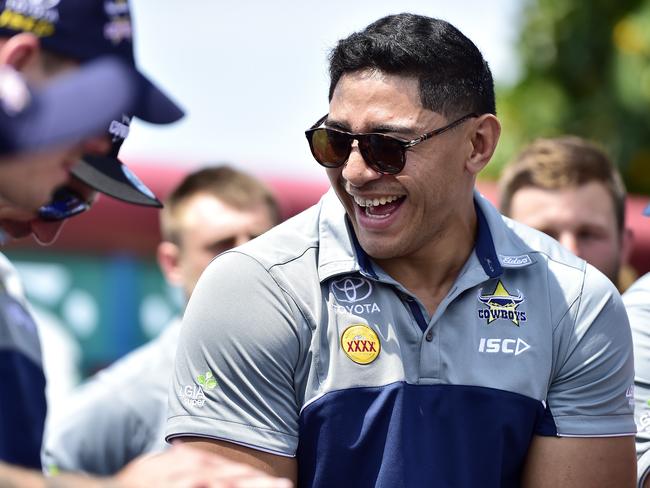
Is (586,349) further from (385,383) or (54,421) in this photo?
(54,421)

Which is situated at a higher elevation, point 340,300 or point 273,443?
point 340,300

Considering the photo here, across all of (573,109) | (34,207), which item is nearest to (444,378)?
(34,207)

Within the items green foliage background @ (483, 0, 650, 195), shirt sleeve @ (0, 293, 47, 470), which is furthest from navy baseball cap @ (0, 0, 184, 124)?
green foliage background @ (483, 0, 650, 195)

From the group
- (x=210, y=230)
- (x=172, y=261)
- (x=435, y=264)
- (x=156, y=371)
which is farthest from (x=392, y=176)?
(x=172, y=261)

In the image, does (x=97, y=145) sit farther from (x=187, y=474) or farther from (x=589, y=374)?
(x=589, y=374)

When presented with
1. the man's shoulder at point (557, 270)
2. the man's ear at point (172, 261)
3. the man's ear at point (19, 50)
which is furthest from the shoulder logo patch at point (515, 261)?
the man's ear at point (172, 261)

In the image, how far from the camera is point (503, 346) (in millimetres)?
3301

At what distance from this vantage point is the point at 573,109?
15148mm

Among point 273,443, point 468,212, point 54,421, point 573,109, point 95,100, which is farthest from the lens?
point 573,109

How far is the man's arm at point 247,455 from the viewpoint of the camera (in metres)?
3.10

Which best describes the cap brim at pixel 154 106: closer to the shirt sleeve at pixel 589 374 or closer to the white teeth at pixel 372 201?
the white teeth at pixel 372 201

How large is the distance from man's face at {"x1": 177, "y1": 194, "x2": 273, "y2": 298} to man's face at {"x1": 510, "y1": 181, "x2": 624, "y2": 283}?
115cm

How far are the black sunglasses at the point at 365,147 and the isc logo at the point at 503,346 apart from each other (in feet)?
1.75

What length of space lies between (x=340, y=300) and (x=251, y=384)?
0.34 m
